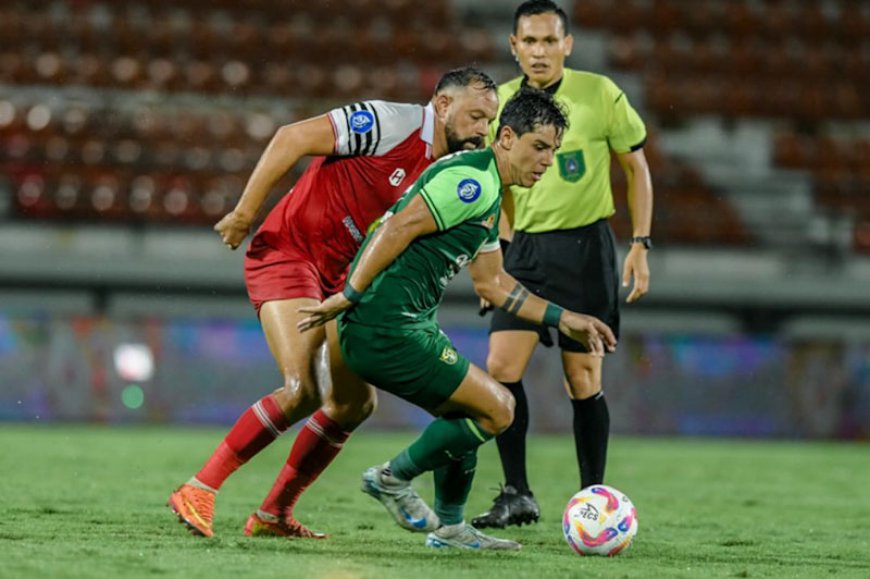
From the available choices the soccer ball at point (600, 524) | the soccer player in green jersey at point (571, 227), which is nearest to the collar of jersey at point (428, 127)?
the soccer player in green jersey at point (571, 227)

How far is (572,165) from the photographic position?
6.34m

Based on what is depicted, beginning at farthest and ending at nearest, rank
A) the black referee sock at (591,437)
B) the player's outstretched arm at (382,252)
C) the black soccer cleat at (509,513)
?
the black referee sock at (591,437)
the black soccer cleat at (509,513)
the player's outstretched arm at (382,252)

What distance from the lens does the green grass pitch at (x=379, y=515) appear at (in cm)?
457

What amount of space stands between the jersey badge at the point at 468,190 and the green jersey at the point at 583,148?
1.54m

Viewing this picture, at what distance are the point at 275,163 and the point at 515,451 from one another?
183cm

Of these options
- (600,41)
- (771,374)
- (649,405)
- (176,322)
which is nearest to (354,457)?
(176,322)

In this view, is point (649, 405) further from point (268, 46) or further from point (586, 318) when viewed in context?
point (586, 318)

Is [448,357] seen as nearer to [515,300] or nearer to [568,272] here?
[515,300]

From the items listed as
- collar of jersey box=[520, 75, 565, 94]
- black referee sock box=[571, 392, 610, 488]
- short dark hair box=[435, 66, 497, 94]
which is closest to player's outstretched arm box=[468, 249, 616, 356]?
short dark hair box=[435, 66, 497, 94]

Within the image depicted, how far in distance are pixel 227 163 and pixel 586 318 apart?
32.6 ft

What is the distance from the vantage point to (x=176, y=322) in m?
12.3

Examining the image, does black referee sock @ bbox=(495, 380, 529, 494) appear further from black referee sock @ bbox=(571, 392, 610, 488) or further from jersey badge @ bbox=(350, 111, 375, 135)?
jersey badge @ bbox=(350, 111, 375, 135)

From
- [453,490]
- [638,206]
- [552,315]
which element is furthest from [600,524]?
[638,206]

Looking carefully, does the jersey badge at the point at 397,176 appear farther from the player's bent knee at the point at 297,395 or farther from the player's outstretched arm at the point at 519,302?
the player's bent knee at the point at 297,395
